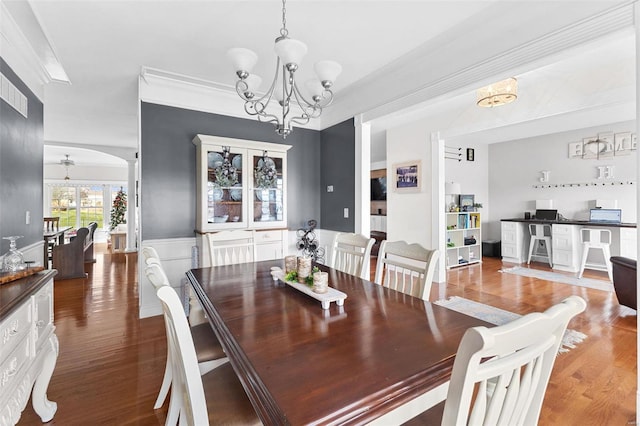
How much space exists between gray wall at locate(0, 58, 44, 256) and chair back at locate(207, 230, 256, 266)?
1468 mm

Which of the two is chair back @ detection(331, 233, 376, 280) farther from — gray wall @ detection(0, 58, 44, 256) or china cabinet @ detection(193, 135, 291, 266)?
gray wall @ detection(0, 58, 44, 256)

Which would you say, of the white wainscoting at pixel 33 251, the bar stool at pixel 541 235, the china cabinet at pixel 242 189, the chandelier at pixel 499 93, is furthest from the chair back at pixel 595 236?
the white wainscoting at pixel 33 251

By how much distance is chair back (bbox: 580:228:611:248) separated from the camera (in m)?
4.83

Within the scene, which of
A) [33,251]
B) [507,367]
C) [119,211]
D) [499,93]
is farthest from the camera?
[119,211]

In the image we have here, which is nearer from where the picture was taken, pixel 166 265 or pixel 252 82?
pixel 252 82

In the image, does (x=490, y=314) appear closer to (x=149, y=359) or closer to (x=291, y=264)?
(x=291, y=264)

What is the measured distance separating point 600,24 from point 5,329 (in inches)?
135

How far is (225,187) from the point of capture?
3.41 metres

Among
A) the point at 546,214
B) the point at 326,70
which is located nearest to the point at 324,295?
the point at 326,70

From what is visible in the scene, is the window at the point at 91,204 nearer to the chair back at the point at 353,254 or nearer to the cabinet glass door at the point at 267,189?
the cabinet glass door at the point at 267,189

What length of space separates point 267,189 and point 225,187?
504mm

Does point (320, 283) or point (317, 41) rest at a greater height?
point (317, 41)

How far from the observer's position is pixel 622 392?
1.96m

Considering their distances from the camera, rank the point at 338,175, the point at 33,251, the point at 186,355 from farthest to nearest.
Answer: the point at 338,175 < the point at 33,251 < the point at 186,355
